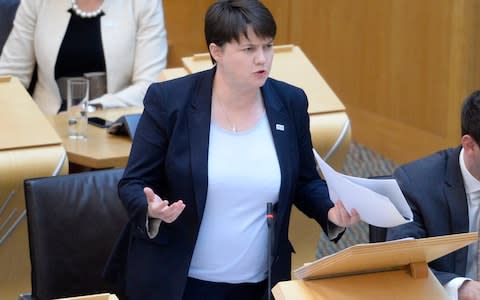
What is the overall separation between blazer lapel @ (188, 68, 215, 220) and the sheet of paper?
1.19 feet

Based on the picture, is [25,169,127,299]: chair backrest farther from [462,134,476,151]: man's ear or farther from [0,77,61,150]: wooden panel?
[462,134,476,151]: man's ear

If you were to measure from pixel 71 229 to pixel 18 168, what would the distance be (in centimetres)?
42

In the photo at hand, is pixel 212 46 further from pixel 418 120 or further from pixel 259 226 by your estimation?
pixel 418 120

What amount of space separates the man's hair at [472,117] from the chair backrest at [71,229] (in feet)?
3.69

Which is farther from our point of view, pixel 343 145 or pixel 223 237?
pixel 343 145

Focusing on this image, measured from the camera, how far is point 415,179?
3096 millimetres

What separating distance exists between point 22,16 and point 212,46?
2.45 metres

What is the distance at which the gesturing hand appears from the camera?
270 cm

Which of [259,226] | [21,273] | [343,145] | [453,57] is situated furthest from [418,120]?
[259,226]

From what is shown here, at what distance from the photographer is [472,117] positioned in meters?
2.95

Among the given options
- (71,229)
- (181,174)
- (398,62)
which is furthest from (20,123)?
(398,62)

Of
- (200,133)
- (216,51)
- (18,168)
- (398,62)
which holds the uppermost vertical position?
(216,51)

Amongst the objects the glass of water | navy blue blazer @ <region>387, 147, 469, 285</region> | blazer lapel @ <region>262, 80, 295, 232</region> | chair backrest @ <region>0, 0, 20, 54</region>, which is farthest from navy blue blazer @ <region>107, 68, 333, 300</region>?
→ chair backrest @ <region>0, 0, 20, 54</region>

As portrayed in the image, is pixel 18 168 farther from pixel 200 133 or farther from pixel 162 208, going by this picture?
pixel 162 208
